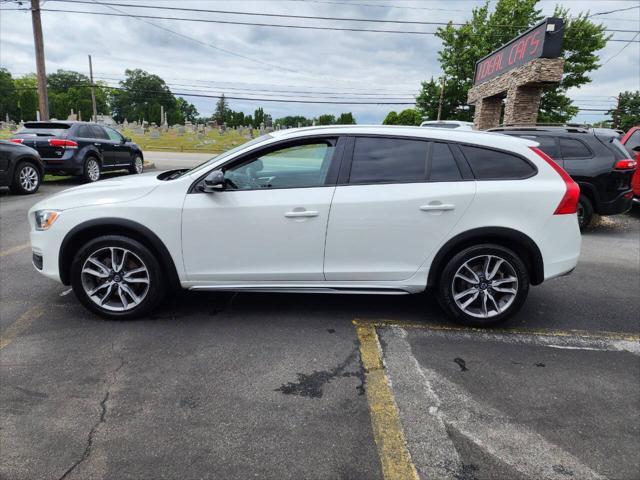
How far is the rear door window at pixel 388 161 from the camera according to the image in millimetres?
3613

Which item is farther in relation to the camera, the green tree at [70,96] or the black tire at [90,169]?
the green tree at [70,96]

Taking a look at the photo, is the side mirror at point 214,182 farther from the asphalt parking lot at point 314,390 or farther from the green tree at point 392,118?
the green tree at point 392,118

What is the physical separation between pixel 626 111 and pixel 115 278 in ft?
216

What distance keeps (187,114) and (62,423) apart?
138 m

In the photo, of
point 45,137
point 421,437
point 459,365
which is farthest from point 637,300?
point 45,137

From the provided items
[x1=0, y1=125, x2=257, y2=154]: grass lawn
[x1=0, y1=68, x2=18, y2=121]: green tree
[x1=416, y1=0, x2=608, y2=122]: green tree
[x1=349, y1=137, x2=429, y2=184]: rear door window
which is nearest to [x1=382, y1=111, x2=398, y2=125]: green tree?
[x1=416, y1=0, x2=608, y2=122]: green tree

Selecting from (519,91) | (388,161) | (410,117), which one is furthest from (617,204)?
(410,117)

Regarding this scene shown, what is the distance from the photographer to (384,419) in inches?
100

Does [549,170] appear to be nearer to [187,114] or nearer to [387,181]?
[387,181]

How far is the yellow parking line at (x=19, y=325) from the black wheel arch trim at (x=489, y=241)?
3.36 m

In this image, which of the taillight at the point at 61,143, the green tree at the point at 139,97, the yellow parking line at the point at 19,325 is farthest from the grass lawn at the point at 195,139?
the green tree at the point at 139,97

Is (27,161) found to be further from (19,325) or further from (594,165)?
(594,165)

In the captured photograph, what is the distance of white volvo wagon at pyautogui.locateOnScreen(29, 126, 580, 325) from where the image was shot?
354 centimetres

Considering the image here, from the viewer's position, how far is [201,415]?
255 centimetres
